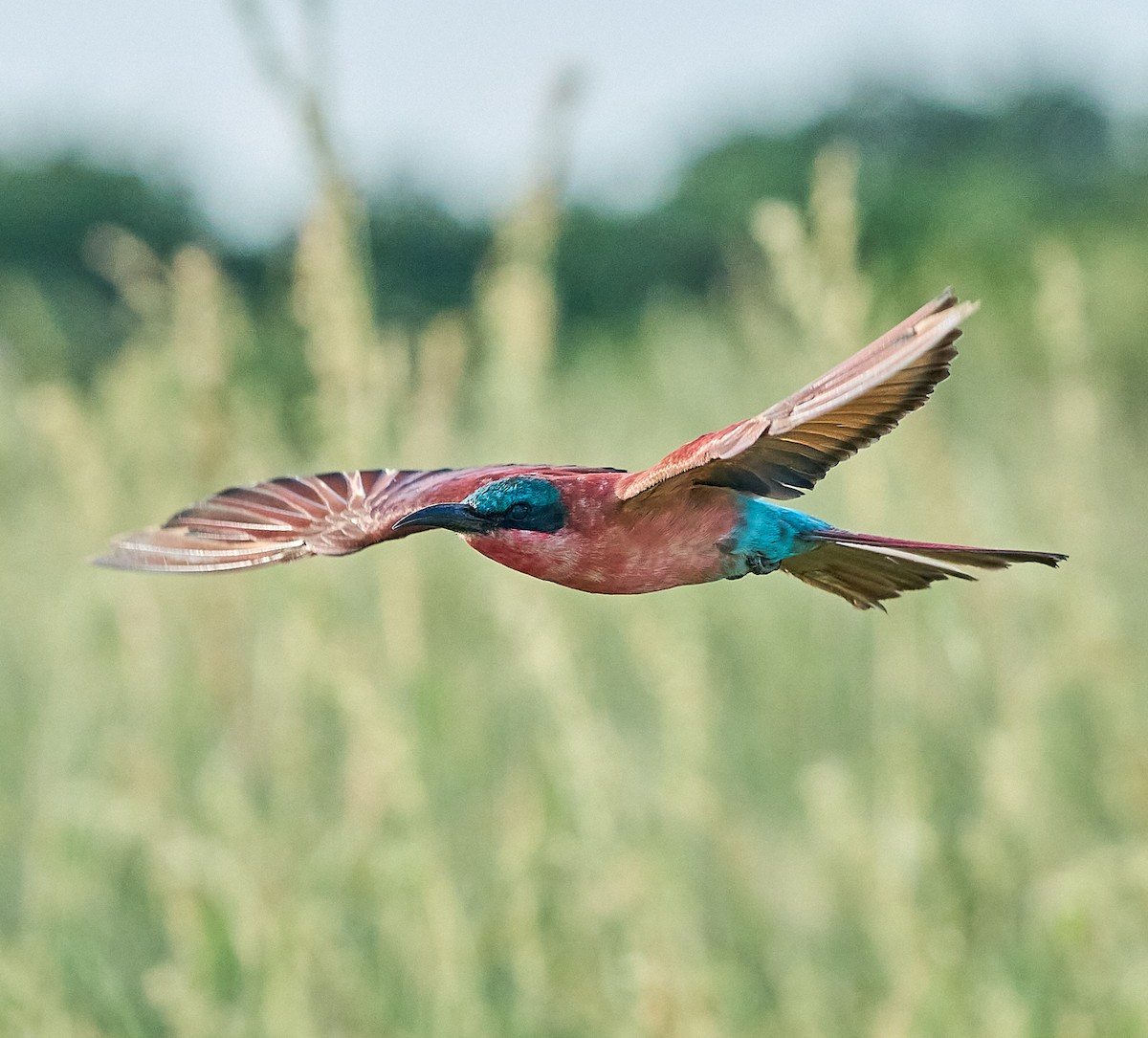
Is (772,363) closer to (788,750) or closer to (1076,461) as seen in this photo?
(1076,461)

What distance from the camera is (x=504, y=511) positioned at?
0.27 meters

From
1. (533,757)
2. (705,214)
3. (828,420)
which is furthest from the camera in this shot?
(705,214)

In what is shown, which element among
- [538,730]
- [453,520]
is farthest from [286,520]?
[538,730]

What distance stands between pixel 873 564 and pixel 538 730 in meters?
1.24

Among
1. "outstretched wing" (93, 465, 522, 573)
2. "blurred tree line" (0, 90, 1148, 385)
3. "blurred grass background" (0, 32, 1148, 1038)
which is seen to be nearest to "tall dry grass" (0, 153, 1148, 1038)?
"blurred grass background" (0, 32, 1148, 1038)

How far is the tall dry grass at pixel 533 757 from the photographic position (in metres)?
1.01

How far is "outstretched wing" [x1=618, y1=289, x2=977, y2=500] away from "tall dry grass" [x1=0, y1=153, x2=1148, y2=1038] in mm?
511

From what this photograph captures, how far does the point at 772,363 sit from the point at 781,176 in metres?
9.42

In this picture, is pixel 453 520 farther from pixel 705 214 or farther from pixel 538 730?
pixel 705 214

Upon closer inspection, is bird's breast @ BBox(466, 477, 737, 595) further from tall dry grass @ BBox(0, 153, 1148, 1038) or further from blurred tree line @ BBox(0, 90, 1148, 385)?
blurred tree line @ BBox(0, 90, 1148, 385)

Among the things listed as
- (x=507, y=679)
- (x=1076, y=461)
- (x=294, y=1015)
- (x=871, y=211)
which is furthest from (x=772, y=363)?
(x=871, y=211)

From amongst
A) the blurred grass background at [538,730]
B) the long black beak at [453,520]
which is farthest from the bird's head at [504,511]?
the blurred grass background at [538,730]

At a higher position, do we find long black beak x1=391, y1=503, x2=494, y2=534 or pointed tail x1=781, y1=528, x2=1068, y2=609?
long black beak x1=391, y1=503, x2=494, y2=534

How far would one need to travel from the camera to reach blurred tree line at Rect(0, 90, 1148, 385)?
824 centimetres
